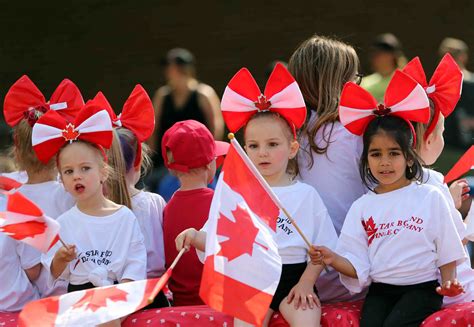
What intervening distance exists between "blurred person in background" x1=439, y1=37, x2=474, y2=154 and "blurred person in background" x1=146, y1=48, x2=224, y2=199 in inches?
83.1

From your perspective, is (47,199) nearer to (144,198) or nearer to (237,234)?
(144,198)

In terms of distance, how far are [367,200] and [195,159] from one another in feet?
3.21

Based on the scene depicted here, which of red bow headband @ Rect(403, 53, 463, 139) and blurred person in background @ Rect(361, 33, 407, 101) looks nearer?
red bow headband @ Rect(403, 53, 463, 139)

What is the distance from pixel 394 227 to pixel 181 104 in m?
5.34

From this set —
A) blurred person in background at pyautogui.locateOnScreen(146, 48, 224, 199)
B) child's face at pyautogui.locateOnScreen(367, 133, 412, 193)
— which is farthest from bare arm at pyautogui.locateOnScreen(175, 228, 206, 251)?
blurred person in background at pyautogui.locateOnScreen(146, 48, 224, 199)

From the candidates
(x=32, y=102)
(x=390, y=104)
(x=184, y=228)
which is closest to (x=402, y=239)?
(x=390, y=104)

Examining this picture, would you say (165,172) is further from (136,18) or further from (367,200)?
(367,200)

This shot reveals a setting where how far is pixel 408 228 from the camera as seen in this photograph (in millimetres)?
5102

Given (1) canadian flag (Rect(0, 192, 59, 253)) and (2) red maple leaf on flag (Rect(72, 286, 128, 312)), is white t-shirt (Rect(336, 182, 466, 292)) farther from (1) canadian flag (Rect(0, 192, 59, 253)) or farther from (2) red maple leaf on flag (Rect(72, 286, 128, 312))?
(1) canadian flag (Rect(0, 192, 59, 253))

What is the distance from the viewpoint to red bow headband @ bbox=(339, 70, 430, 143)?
5230mm

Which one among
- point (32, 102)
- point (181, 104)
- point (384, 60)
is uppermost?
point (384, 60)

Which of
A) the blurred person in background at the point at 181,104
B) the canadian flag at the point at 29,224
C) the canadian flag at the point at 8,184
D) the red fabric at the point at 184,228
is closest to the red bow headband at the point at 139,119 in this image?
the red fabric at the point at 184,228

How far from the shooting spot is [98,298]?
4957 mm

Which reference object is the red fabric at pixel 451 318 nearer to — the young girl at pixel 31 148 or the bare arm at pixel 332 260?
the bare arm at pixel 332 260
